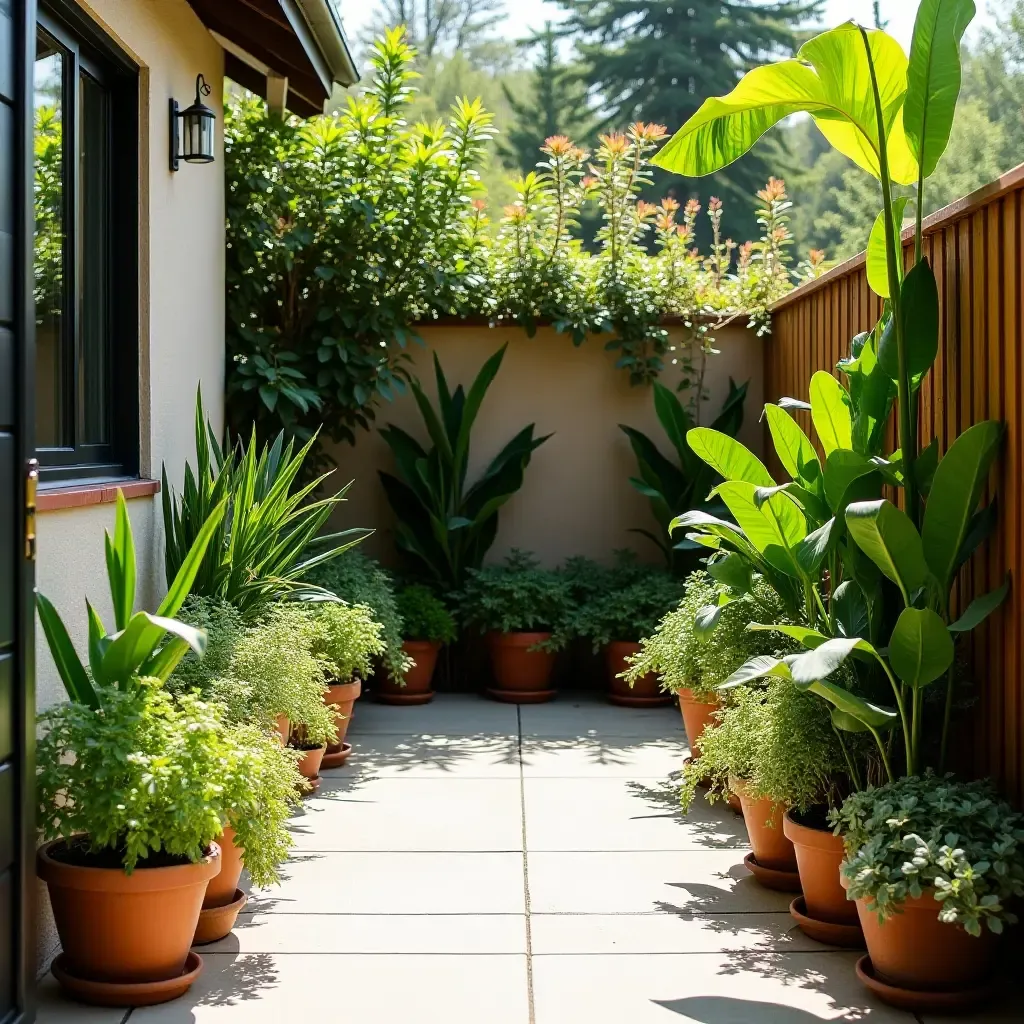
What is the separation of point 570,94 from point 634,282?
63.2 ft

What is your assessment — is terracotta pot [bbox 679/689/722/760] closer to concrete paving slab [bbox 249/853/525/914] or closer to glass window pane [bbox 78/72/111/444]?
concrete paving slab [bbox 249/853/525/914]

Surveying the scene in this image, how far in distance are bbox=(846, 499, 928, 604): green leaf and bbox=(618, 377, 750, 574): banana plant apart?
3424mm

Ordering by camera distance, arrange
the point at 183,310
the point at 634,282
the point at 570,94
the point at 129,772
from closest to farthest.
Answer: the point at 129,772
the point at 183,310
the point at 634,282
the point at 570,94

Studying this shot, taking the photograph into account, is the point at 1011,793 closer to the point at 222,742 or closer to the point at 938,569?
the point at 938,569

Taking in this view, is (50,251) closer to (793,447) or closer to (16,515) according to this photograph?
(16,515)

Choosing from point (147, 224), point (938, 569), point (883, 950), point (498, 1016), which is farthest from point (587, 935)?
point (147, 224)

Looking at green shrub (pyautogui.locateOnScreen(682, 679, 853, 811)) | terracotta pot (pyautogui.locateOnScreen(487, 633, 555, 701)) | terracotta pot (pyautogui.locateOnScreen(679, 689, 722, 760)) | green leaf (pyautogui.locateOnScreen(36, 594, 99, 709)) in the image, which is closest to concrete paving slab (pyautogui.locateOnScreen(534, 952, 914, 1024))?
green shrub (pyautogui.locateOnScreen(682, 679, 853, 811))

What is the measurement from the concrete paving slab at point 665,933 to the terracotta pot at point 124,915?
0.91 metres

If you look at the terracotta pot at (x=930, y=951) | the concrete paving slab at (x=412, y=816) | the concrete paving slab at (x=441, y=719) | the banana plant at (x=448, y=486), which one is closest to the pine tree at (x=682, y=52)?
the banana plant at (x=448, y=486)

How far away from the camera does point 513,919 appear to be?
11.2 feet

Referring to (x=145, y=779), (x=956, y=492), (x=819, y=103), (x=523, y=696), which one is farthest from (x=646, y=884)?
(x=523, y=696)

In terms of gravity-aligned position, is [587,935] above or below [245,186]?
below

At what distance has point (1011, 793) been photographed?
311cm

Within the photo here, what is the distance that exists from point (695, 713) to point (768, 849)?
110 centimetres
